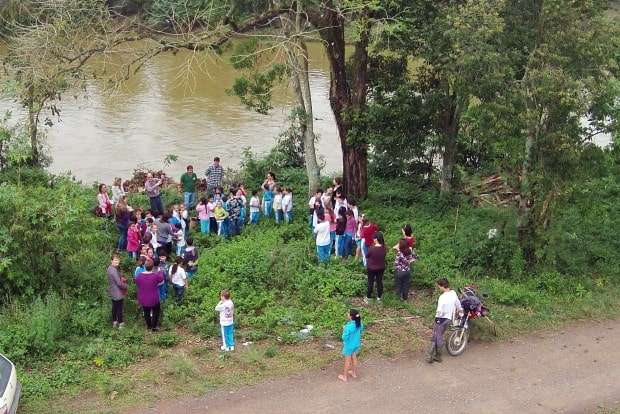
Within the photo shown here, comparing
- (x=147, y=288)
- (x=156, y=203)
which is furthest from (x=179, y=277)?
(x=156, y=203)

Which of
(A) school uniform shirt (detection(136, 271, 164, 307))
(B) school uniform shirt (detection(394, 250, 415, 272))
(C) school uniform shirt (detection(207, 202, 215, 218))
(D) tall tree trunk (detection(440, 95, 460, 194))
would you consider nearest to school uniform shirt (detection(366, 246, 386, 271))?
(B) school uniform shirt (detection(394, 250, 415, 272))

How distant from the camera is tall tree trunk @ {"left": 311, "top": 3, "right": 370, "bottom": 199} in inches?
617

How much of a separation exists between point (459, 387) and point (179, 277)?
4.58 metres

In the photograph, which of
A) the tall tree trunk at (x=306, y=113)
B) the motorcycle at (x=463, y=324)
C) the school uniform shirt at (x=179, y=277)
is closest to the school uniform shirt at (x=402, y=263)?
the motorcycle at (x=463, y=324)

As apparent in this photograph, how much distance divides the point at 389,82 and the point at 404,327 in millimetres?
7638

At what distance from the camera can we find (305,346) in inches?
404

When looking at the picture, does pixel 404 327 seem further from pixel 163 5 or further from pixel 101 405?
pixel 163 5

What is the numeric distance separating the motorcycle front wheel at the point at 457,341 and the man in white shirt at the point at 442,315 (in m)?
0.19

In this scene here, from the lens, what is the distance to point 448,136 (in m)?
16.7

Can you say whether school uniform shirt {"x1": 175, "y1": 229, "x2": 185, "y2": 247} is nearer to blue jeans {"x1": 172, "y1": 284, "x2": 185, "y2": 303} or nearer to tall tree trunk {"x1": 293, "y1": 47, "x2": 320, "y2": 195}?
blue jeans {"x1": 172, "y1": 284, "x2": 185, "y2": 303}

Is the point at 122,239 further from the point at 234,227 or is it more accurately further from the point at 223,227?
the point at 234,227

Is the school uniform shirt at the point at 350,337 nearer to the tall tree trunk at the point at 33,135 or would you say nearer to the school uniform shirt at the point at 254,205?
the school uniform shirt at the point at 254,205

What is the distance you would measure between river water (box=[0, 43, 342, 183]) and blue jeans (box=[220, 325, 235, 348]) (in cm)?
1314

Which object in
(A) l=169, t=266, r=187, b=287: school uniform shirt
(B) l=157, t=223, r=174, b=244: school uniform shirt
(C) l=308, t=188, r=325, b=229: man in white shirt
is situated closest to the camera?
(A) l=169, t=266, r=187, b=287: school uniform shirt
